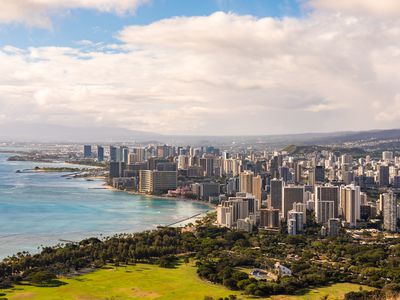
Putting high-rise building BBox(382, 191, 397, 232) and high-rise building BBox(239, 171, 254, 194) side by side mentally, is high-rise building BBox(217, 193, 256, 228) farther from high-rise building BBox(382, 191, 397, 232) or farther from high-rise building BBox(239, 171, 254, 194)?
high-rise building BBox(239, 171, 254, 194)

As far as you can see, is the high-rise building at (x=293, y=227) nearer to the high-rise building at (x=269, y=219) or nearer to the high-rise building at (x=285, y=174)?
the high-rise building at (x=269, y=219)

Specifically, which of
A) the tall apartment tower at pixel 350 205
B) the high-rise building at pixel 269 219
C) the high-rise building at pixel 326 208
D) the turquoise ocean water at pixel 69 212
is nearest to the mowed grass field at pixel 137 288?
the turquoise ocean water at pixel 69 212

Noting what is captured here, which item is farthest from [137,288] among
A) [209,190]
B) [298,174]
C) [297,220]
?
[298,174]

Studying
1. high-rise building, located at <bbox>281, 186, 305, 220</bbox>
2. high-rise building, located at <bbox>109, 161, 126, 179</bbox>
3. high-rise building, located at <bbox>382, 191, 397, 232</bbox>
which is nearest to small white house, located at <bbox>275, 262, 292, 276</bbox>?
high-rise building, located at <bbox>382, 191, 397, 232</bbox>

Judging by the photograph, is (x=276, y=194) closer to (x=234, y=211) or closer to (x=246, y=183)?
(x=234, y=211)

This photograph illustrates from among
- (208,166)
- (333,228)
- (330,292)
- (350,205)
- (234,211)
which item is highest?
(208,166)
